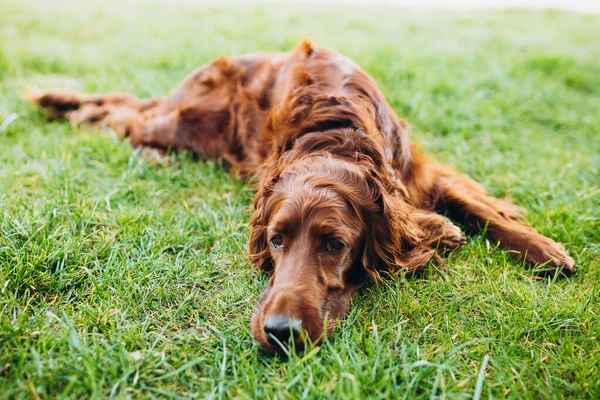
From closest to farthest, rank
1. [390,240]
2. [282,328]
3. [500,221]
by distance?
[282,328]
[390,240]
[500,221]

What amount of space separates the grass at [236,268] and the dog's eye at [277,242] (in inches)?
8.9

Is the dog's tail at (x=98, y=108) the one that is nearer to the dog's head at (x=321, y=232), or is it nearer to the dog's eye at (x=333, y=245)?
the dog's head at (x=321, y=232)

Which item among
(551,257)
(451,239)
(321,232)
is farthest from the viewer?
(451,239)

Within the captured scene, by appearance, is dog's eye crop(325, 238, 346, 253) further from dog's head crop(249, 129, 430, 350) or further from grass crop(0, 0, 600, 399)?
grass crop(0, 0, 600, 399)

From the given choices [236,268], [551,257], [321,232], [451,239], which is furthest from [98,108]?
[551,257]

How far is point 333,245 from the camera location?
2.23 m

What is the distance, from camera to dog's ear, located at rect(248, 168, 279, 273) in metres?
2.52

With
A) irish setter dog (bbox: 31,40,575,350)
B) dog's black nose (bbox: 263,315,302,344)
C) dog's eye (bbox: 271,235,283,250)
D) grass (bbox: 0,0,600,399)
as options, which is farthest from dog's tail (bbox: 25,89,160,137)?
dog's black nose (bbox: 263,315,302,344)

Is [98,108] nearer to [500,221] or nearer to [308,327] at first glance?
[308,327]

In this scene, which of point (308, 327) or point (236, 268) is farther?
point (236, 268)

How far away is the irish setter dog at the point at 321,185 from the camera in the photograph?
217 centimetres

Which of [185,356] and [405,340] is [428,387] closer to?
[405,340]

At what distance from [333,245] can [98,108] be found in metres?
2.94

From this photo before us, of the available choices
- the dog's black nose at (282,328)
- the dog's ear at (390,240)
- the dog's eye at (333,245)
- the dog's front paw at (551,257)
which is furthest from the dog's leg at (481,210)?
the dog's black nose at (282,328)
